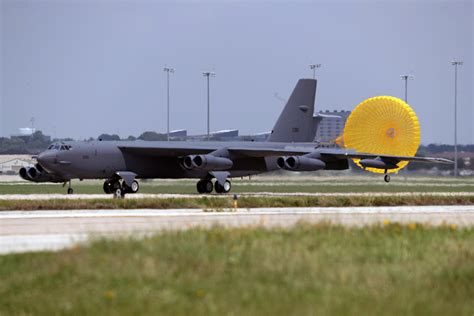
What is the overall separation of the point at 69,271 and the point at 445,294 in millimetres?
5392

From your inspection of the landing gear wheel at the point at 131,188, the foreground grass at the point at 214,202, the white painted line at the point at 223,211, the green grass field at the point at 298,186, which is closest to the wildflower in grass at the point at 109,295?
the white painted line at the point at 223,211

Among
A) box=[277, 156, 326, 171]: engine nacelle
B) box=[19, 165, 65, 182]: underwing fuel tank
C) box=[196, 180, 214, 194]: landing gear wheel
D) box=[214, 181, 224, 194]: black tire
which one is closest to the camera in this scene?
box=[277, 156, 326, 171]: engine nacelle

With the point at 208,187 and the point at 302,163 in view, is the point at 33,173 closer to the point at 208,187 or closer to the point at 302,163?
the point at 208,187

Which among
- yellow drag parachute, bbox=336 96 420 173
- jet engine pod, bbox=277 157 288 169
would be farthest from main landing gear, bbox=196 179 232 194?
yellow drag parachute, bbox=336 96 420 173

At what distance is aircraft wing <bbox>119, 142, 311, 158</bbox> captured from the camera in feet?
156

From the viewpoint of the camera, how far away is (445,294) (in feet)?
42.0

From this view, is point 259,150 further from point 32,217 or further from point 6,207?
point 32,217

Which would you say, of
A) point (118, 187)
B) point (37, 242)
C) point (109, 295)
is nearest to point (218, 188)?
point (118, 187)

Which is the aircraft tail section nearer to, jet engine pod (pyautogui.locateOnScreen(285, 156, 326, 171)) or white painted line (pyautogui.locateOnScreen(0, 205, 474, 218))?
jet engine pod (pyautogui.locateOnScreen(285, 156, 326, 171))

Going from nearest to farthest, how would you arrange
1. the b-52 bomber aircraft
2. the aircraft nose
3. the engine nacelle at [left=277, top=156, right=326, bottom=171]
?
the aircraft nose → the b-52 bomber aircraft → the engine nacelle at [left=277, top=156, right=326, bottom=171]

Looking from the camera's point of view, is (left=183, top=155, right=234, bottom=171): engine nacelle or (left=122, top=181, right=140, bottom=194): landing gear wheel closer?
(left=122, top=181, right=140, bottom=194): landing gear wheel

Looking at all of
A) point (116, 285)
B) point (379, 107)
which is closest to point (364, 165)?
point (379, 107)

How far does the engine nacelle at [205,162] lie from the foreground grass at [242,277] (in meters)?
29.9

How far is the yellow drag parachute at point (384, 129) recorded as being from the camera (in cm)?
5953
